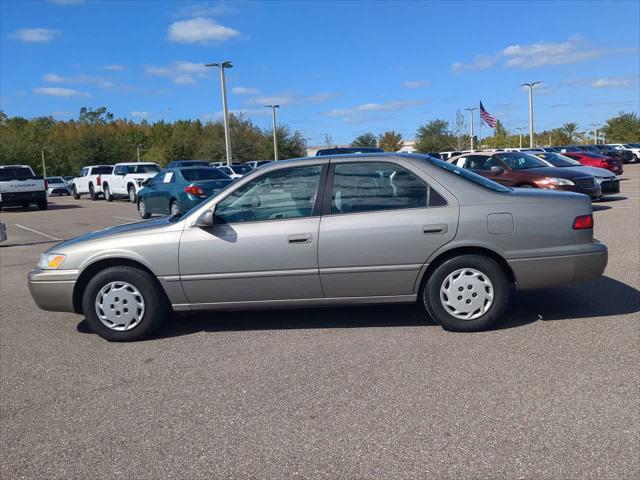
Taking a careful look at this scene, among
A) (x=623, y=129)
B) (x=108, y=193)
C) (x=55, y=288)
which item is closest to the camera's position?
(x=55, y=288)

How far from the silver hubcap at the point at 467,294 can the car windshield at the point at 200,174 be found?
12.5 meters

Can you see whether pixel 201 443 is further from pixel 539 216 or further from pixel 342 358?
pixel 539 216

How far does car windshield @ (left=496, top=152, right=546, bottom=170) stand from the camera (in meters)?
14.9

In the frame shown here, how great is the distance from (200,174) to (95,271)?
1199 cm

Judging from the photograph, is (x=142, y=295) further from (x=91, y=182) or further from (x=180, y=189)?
(x=91, y=182)

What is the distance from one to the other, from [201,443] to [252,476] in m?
0.49

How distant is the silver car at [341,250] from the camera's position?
202 inches

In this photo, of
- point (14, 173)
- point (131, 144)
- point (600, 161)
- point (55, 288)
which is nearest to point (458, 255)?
point (55, 288)

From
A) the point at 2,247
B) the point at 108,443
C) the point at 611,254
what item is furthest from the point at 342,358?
the point at 2,247

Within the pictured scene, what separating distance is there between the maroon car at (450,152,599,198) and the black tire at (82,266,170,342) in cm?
982

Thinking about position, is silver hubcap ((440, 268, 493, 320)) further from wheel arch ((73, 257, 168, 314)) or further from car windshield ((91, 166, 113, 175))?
car windshield ((91, 166, 113, 175))

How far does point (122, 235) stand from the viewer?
17.7 feet

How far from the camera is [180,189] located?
1642cm

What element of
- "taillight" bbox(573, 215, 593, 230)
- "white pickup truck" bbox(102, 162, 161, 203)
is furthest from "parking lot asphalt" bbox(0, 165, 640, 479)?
"white pickup truck" bbox(102, 162, 161, 203)
